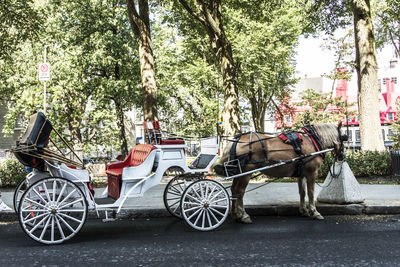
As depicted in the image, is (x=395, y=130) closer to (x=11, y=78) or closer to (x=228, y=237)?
(x=11, y=78)

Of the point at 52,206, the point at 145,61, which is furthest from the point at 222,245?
the point at 145,61

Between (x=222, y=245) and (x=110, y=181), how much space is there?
2.41 meters

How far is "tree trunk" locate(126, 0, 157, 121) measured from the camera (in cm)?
1431

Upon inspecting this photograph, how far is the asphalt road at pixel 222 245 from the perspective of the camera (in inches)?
195

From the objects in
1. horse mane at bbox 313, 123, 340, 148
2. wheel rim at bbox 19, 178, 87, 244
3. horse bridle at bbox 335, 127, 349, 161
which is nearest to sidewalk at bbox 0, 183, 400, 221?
horse bridle at bbox 335, 127, 349, 161

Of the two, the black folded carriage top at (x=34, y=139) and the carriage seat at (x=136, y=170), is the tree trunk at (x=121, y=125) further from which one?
the black folded carriage top at (x=34, y=139)

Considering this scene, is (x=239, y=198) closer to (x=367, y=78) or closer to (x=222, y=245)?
(x=222, y=245)

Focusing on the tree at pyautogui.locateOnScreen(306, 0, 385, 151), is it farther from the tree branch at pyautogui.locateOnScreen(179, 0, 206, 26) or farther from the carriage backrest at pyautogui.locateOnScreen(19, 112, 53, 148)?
the carriage backrest at pyautogui.locateOnScreen(19, 112, 53, 148)

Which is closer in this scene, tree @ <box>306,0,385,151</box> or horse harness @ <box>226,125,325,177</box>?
horse harness @ <box>226,125,325,177</box>

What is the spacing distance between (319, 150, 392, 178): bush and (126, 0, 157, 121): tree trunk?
649cm

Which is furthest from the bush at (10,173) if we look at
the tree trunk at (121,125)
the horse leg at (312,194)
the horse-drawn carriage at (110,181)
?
the horse leg at (312,194)

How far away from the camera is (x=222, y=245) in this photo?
572 centimetres

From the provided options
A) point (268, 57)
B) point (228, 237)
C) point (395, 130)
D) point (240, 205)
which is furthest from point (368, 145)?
point (395, 130)

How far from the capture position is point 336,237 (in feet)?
20.2
